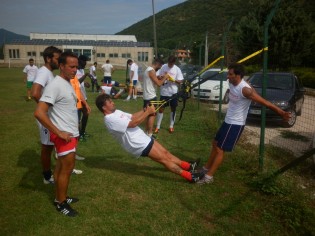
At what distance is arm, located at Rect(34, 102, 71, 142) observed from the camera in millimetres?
3150

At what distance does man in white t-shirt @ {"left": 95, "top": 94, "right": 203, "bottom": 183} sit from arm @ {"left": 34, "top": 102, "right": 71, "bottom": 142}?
3.37 ft

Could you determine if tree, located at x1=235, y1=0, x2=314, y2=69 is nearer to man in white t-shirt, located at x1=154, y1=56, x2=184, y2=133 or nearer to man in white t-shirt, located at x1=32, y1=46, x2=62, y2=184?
man in white t-shirt, located at x1=154, y1=56, x2=184, y2=133

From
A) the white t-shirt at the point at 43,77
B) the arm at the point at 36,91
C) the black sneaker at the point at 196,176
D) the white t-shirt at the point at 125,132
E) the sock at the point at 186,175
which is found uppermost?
the white t-shirt at the point at 43,77

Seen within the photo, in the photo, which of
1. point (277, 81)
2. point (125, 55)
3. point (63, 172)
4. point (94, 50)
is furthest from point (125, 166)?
point (94, 50)

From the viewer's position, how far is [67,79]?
353 cm

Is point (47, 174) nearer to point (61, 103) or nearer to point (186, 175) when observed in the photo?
point (61, 103)

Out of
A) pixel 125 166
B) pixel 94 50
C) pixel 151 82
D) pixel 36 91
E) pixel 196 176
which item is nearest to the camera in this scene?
pixel 36 91

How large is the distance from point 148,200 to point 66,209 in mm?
1168

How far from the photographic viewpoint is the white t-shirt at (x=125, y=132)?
Answer: 4.19m

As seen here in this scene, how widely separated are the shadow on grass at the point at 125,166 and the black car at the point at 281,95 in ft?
15.3

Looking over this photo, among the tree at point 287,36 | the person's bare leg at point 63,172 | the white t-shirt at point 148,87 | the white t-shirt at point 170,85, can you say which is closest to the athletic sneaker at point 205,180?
the person's bare leg at point 63,172

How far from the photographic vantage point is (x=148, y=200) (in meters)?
4.22

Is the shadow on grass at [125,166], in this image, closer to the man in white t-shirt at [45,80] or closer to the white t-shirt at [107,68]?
the man in white t-shirt at [45,80]

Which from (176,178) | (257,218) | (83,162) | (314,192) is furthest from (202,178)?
(83,162)
